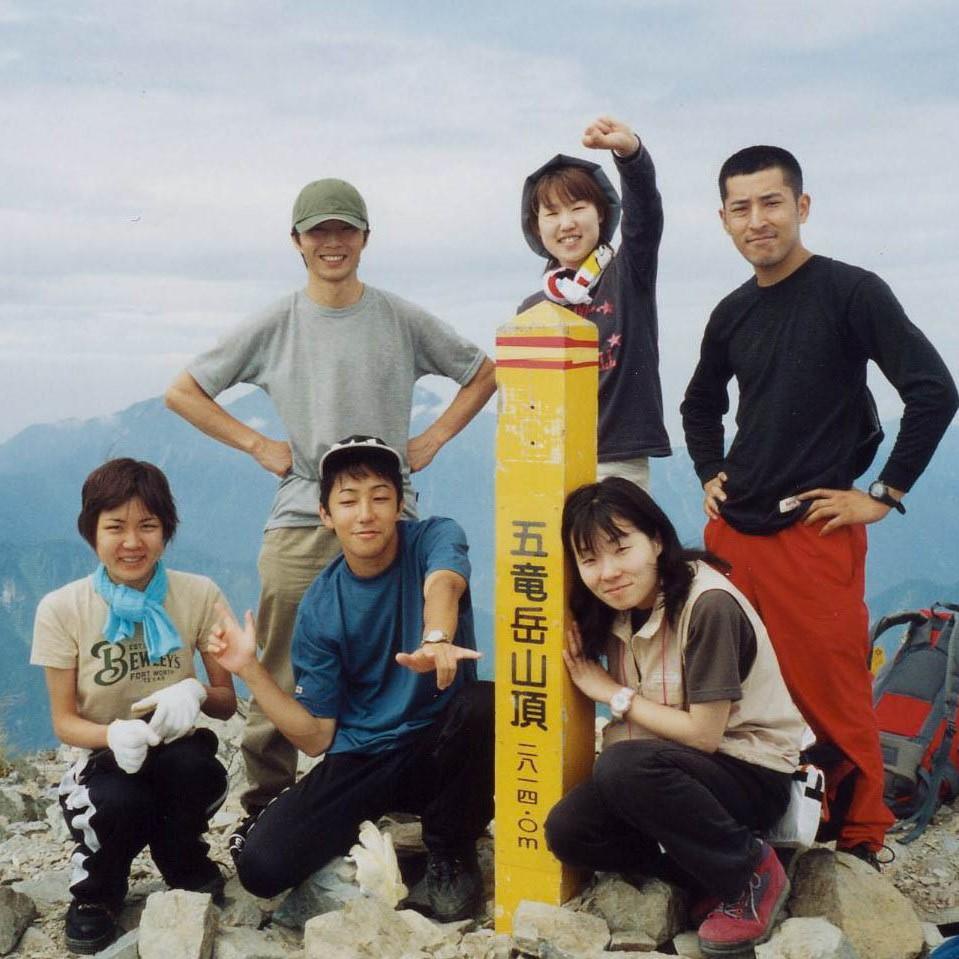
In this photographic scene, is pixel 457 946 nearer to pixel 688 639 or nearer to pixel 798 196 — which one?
pixel 688 639

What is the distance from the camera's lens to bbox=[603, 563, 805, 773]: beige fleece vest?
4.25 m

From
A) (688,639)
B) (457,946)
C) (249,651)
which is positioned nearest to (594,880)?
(457,946)

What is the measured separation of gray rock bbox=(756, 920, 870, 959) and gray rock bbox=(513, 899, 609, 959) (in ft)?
1.90

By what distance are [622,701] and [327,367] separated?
→ 85.1 inches

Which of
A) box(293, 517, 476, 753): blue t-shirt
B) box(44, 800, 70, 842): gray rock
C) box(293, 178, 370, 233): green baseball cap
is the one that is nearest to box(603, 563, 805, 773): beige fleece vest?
box(293, 517, 476, 753): blue t-shirt

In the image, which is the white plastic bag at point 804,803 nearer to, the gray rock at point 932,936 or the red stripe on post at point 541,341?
the gray rock at point 932,936

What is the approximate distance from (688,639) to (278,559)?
2265 mm

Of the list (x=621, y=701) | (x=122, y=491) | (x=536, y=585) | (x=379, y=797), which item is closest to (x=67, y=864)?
(x=379, y=797)

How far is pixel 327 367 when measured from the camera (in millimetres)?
5449

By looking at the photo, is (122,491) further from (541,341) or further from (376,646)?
(541,341)

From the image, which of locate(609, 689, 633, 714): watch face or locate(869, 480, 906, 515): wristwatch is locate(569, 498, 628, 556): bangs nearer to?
locate(609, 689, 633, 714): watch face

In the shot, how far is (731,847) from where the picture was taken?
13.8 feet

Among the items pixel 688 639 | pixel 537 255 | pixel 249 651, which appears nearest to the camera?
pixel 688 639

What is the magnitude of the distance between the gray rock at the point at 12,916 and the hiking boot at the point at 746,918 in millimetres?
3037
